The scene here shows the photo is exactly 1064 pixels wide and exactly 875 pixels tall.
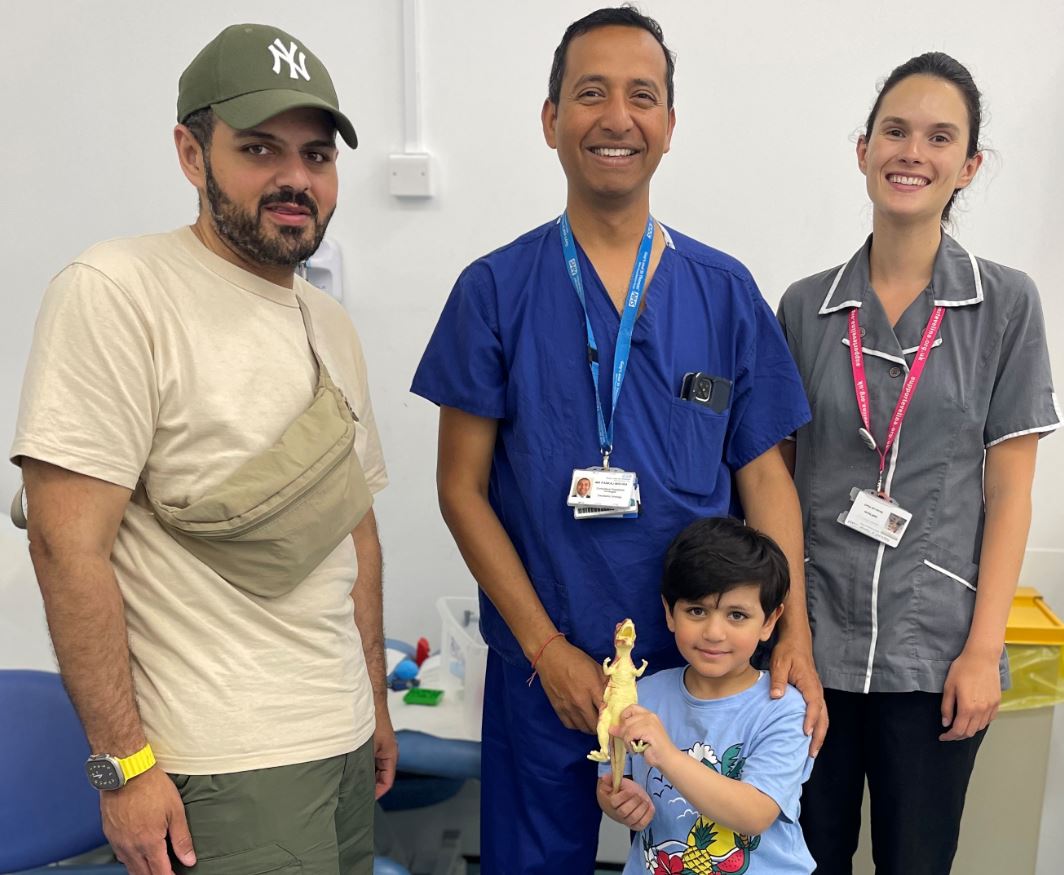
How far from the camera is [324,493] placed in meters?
1.28

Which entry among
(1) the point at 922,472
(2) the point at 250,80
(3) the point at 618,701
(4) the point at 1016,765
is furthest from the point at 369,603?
(4) the point at 1016,765

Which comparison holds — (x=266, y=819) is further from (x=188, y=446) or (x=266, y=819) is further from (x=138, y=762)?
(x=188, y=446)

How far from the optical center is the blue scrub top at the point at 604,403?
1479 millimetres

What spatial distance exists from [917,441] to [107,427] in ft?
4.12

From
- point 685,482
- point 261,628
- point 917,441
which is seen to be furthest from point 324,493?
point 917,441

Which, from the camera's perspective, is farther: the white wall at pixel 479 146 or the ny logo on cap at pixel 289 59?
the white wall at pixel 479 146

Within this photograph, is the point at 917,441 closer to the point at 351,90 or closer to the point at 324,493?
the point at 324,493

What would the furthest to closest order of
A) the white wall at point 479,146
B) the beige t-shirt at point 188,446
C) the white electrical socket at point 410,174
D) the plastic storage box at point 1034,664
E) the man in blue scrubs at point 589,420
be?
the white electrical socket at point 410,174 → the white wall at point 479,146 → the plastic storage box at point 1034,664 → the man in blue scrubs at point 589,420 → the beige t-shirt at point 188,446

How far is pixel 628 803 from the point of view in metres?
1.36

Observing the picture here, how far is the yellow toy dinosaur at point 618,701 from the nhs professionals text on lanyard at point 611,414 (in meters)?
0.21

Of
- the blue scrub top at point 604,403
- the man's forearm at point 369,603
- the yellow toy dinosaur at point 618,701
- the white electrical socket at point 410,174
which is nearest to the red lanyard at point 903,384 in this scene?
the blue scrub top at point 604,403

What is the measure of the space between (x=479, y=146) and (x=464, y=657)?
4.41ft

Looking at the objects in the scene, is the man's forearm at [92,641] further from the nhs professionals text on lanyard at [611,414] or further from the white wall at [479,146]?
the white wall at [479,146]

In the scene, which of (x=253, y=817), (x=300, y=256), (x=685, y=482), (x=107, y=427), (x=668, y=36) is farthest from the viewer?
(x=668, y=36)
